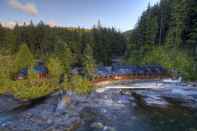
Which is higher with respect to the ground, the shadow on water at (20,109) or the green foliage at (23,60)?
the green foliage at (23,60)

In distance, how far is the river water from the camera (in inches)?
629

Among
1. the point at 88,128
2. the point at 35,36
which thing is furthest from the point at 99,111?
the point at 35,36

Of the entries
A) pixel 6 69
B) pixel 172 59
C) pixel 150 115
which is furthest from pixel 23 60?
pixel 172 59

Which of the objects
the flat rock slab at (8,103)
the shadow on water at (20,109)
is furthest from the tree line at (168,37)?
the flat rock slab at (8,103)

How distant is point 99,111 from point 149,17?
42071 mm

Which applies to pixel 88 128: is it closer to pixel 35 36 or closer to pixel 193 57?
pixel 193 57

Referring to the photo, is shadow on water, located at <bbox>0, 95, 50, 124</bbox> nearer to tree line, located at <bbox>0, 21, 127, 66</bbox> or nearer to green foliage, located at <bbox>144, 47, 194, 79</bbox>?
green foliage, located at <bbox>144, 47, 194, 79</bbox>

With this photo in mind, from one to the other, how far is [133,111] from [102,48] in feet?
137

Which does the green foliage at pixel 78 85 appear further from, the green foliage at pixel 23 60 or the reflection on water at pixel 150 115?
the green foliage at pixel 23 60

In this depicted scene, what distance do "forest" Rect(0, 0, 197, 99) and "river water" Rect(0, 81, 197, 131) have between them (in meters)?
5.25

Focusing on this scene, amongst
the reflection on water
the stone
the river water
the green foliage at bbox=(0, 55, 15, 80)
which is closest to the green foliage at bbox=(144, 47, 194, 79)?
the river water

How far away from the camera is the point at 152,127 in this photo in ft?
51.9

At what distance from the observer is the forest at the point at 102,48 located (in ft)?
94.3

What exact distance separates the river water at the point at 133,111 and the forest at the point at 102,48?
5.25 m
